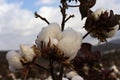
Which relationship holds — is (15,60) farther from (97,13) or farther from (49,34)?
(97,13)

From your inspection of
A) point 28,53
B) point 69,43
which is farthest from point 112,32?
point 28,53

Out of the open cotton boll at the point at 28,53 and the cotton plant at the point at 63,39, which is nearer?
the cotton plant at the point at 63,39

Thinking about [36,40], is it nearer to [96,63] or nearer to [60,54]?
[60,54]

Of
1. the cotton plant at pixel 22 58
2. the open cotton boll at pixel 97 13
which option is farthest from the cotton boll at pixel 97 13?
the cotton plant at pixel 22 58

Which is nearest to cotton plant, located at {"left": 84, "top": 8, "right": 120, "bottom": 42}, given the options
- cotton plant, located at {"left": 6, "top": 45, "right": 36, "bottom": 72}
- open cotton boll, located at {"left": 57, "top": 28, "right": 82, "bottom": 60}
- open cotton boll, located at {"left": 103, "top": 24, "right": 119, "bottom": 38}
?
open cotton boll, located at {"left": 103, "top": 24, "right": 119, "bottom": 38}

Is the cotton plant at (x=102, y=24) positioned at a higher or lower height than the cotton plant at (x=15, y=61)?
higher

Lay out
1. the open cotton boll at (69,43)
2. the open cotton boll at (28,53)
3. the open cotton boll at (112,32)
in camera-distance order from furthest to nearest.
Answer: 1. the open cotton boll at (112,32)
2. the open cotton boll at (28,53)
3. the open cotton boll at (69,43)

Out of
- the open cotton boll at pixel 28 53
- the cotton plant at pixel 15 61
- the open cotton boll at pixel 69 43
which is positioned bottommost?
the cotton plant at pixel 15 61

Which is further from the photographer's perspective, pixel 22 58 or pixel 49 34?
pixel 22 58

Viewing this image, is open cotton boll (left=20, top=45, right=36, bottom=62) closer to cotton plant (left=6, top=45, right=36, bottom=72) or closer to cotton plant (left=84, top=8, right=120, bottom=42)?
cotton plant (left=6, top=45, right=36, bottom=72)

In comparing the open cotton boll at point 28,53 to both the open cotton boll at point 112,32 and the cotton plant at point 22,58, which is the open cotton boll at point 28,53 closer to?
the cotton plant at point 22,58

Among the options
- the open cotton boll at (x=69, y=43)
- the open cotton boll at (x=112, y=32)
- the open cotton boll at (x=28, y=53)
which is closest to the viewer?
the open cotton boll at (x=69, y=43)
